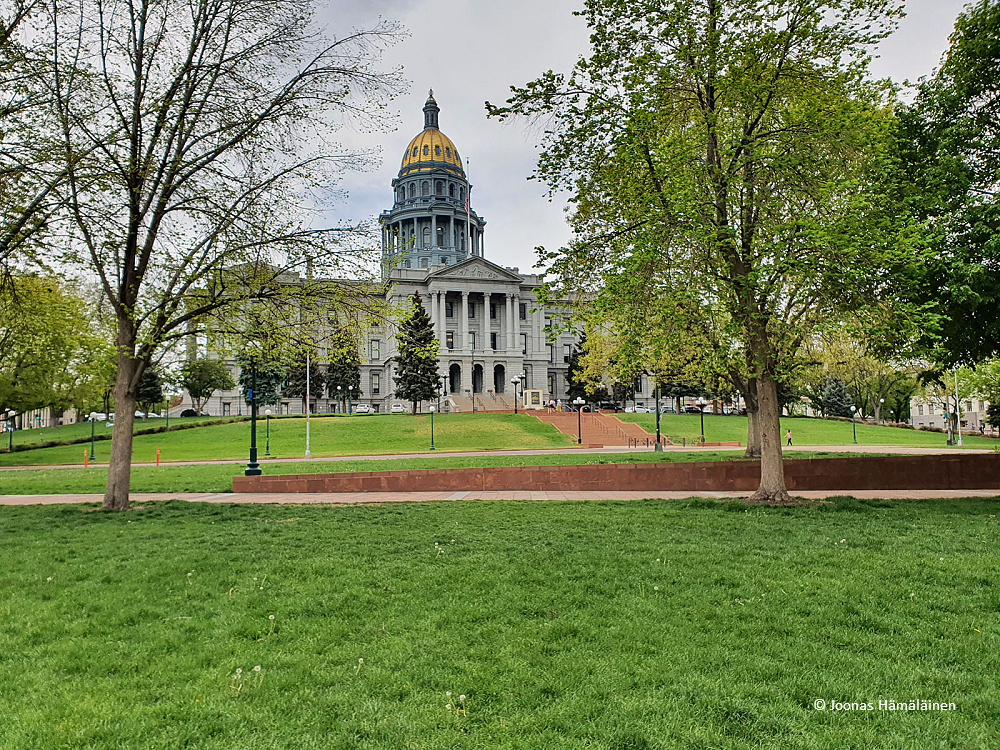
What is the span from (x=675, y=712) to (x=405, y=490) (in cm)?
1426

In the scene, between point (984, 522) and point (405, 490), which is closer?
point (984, 522)

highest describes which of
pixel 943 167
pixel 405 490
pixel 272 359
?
pixel 943 167

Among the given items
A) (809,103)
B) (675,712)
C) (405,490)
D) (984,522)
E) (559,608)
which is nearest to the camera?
(675,712)

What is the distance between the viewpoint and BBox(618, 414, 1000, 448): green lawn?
147ft

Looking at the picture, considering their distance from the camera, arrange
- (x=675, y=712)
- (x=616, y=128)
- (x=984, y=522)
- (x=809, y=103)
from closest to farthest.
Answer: (x=675, y=712) → (x=984, y=522) → (x=809, y=103) → (x=616, y=128)

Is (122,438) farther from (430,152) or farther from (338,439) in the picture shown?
(430,152)

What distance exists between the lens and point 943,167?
13703 mm

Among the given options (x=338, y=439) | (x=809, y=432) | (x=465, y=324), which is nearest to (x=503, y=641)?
(x=338, y=439)

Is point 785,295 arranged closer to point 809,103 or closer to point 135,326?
point 809,103

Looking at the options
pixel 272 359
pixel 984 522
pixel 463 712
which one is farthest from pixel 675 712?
pixel 272 359

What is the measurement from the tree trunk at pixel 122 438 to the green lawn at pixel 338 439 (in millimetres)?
22814

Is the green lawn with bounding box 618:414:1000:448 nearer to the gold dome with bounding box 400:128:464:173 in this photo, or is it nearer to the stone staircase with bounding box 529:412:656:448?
the stone staircase with bounding box 529:412:656:448

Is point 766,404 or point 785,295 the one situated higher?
point 785,295

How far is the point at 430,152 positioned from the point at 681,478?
103 meters
